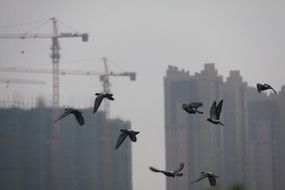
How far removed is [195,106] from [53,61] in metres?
159

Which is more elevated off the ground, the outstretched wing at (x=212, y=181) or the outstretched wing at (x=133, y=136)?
the outstretched wing at (x=133, y=136)

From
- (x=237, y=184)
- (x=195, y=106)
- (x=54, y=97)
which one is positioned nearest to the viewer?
(x=237, y=184)

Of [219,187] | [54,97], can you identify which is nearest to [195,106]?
[219,187]

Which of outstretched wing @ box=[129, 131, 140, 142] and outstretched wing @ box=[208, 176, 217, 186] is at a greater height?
outstretched wing @ box=[129, 131, 140, 142]

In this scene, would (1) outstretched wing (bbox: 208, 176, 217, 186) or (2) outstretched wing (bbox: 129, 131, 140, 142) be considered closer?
(1) outstretched wing (bbox: 208, 176, 217, 186)

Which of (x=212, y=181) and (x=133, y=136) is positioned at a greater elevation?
(x=133, y=136)

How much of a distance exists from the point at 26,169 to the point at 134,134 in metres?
165

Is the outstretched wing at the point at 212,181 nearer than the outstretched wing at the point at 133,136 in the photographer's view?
Yes

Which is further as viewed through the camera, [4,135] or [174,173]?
[4,135]

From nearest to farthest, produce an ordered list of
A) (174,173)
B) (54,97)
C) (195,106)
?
(174,173) < (195,106) < (54,97)

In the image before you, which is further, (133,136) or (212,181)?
(133,136)

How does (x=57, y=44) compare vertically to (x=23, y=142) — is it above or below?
above

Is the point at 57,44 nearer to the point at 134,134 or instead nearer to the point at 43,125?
the point at 43,125

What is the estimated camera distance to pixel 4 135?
7830 inches
